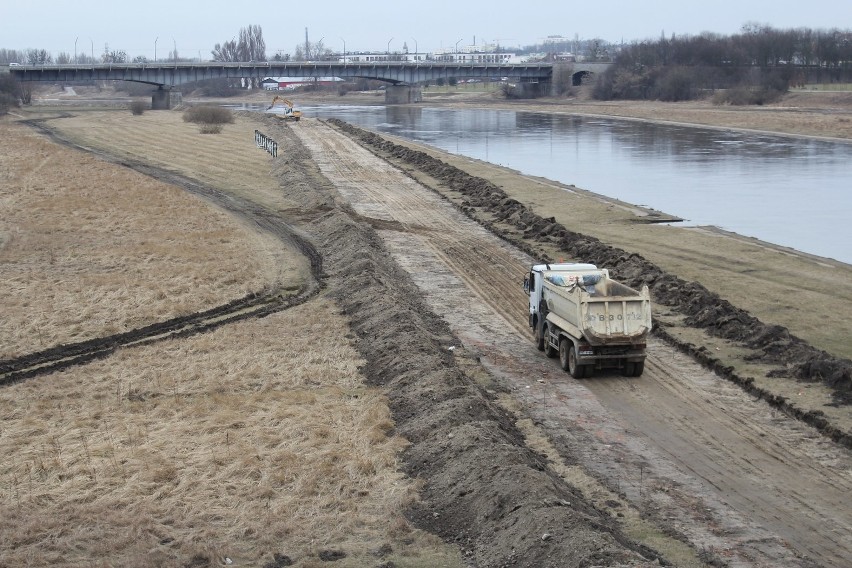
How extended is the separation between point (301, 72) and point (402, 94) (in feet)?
54.1

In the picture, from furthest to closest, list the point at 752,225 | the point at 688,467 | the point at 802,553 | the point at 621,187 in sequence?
the point at 621,187 → the point at 752,225 → the point at 688,467 → the point at 802,553

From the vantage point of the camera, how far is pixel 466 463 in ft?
54.0

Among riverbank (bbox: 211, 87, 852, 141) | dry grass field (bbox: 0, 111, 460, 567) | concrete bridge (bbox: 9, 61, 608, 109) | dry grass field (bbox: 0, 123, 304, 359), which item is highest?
concrete bridge (bbox: 9, 61, 608, 109)

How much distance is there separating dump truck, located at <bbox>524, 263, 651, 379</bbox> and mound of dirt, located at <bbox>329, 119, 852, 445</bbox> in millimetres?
2359

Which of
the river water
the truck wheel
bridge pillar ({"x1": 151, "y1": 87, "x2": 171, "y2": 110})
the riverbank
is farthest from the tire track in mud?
bridge pillar ({"x1": 151, "y1": 87, "x2": 171, "y2": 110})

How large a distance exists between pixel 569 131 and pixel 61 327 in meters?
84.1

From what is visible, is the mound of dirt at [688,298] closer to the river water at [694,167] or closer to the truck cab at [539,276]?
the truck cab at [539,276]

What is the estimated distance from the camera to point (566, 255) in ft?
120

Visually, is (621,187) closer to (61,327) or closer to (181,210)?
(181,210)

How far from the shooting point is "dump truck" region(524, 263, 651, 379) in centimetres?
2131

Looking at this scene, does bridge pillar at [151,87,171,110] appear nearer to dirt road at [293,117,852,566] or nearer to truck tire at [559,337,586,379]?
dirt road at [293,117,852,566]

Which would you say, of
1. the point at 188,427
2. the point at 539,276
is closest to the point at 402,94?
the point at 539,276

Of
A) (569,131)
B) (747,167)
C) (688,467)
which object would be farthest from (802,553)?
(569,131)

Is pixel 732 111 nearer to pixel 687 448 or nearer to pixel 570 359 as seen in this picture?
pixel 570 359
